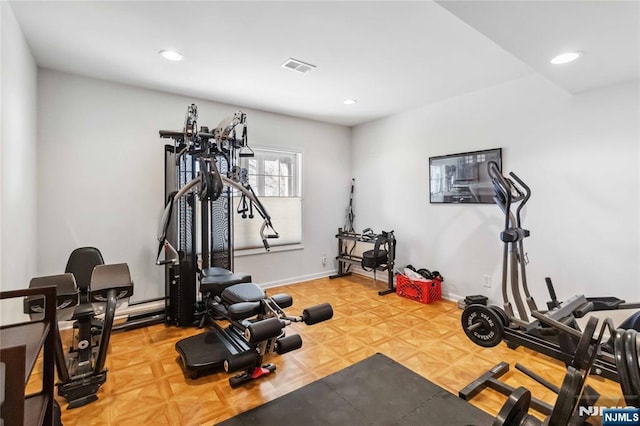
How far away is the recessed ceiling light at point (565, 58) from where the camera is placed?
212 centimetres

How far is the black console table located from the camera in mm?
4363

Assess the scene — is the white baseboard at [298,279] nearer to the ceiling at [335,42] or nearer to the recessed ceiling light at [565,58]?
the ceiling at [335,42]

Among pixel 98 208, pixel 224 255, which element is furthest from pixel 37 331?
pixel 98 208

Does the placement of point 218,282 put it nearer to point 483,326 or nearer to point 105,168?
point 105,168

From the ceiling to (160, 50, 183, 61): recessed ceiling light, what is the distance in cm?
6

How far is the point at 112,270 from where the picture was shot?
7.55 ft

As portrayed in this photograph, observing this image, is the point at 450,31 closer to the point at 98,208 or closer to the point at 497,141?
the point at 497,141

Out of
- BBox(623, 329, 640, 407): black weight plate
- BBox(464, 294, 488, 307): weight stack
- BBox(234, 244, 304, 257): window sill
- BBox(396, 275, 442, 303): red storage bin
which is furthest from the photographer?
BBox(234, 244, 304, 257): window sill

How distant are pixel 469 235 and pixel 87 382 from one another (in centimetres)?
390

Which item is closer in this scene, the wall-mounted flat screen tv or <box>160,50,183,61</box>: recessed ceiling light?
<box>160,50,183,61</box>: recessed ceiling light

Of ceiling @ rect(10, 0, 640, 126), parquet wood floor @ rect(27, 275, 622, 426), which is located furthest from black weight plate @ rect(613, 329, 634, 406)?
ceiling @ rect(10, 0, 640, 126)

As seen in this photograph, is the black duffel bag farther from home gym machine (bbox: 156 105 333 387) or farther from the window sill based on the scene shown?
home gym machine (bbox: 156 105 333 387)

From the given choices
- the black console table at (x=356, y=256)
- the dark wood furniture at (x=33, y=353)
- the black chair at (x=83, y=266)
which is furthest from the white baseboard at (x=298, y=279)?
the dark wood furniture at (x=33, y=353)

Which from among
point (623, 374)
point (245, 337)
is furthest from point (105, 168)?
point (623, 374)
